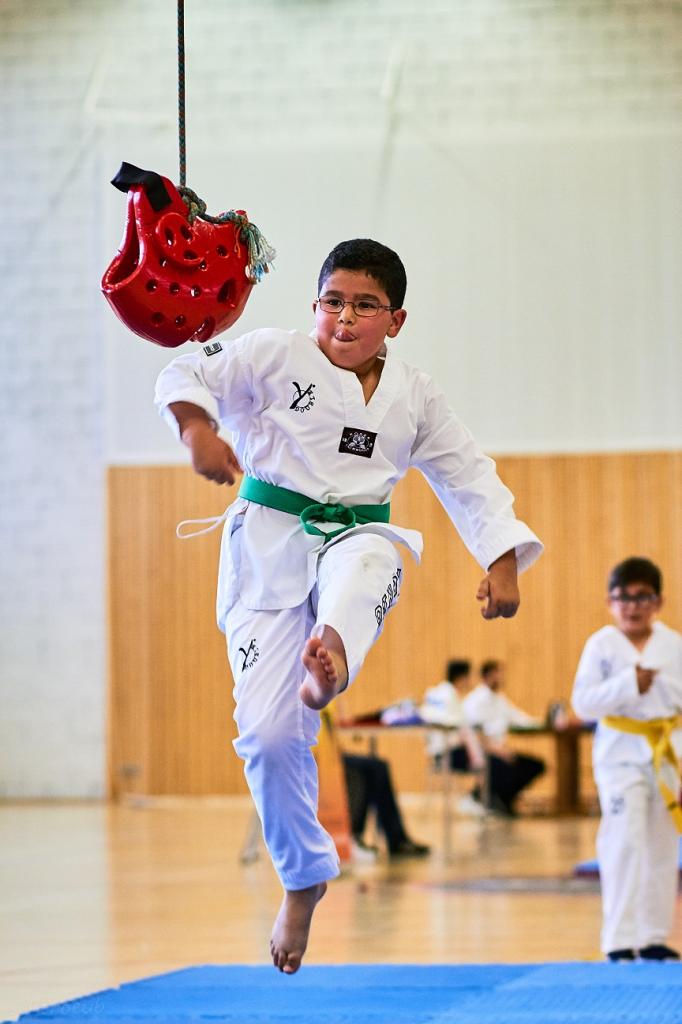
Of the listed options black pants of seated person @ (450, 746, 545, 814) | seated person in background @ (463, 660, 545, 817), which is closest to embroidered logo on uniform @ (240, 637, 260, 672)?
seated person in background @ (463, 660, 545, 817)

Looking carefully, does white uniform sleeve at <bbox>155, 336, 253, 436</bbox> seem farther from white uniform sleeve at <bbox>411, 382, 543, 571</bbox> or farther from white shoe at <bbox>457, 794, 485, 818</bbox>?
white shoe at <bbox>457, 794, 485, 818</bbox>

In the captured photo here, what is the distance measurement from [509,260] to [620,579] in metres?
9.07

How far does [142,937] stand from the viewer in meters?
6.69

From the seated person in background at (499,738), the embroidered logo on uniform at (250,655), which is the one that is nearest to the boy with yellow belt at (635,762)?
the embroidered logo on uniform at (250,655)

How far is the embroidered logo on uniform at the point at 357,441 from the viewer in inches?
140

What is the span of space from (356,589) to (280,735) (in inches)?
15.6

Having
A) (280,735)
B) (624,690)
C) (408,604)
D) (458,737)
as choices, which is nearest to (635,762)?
(624,690)

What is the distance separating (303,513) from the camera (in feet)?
11.5

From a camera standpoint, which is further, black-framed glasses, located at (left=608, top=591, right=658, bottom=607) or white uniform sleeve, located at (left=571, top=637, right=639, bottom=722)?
black-framed glasses, located at (left=608, top=591, right=658, bottom=607)

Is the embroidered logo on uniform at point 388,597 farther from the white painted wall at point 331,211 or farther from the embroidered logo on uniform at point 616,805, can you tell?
the white painted wall at point 331,211

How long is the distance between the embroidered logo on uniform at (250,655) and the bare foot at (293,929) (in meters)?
0.58

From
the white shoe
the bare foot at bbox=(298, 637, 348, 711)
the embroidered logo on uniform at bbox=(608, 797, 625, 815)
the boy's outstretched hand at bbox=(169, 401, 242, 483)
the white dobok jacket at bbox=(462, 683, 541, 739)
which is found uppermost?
the boy's outstretched hand at bbox=(169, 401, 242, 483)

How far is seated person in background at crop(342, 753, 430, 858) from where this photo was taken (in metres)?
10.5

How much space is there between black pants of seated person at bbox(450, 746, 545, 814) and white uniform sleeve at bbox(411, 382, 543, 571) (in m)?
10.4
